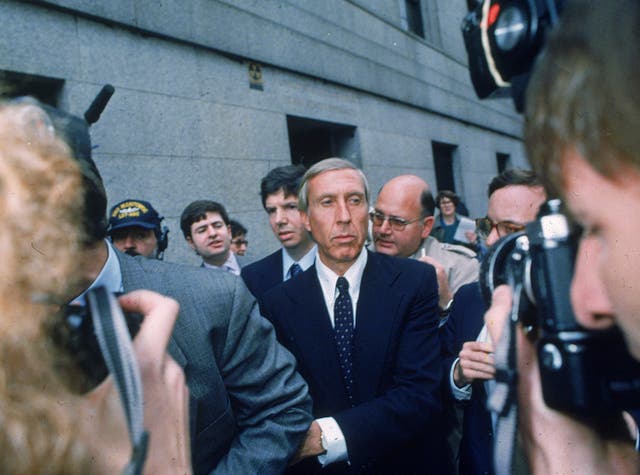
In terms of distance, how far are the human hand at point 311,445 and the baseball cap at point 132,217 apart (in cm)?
190

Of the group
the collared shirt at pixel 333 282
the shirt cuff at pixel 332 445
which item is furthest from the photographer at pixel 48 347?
the collared shirt at pixel 333 282

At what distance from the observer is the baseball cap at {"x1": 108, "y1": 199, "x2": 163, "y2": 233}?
299cm

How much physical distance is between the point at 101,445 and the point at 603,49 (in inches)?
34.8

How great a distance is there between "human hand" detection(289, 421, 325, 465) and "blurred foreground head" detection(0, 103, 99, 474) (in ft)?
3.13

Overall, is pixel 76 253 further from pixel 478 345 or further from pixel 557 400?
pixel 478 345

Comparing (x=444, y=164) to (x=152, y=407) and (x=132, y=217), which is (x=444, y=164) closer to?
(x=132, y=217)

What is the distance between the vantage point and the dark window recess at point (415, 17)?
406 inches

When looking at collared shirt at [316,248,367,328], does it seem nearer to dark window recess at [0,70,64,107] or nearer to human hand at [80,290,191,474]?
human hand at [80,290,191,474]

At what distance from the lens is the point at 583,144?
25.8 inches

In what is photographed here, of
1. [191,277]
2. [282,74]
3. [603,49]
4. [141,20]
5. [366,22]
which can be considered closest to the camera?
[603,49]

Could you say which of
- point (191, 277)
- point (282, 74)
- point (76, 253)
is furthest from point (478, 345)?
point (282, 74)

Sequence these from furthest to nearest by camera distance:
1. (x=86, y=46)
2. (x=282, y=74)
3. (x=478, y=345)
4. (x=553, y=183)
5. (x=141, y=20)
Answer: (x=282, y=74) < (x=141, y=20) < (x=86, y=46) < (x=478, y=345) < (x=553, y=183)

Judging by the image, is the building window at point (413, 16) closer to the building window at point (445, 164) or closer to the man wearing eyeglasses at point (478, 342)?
the building window at point (445, 164)

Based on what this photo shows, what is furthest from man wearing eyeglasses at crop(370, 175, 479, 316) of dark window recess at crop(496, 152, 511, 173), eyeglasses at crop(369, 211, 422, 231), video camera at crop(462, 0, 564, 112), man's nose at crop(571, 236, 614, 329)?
dark window recess at crop(496, 152, 511, 173)
